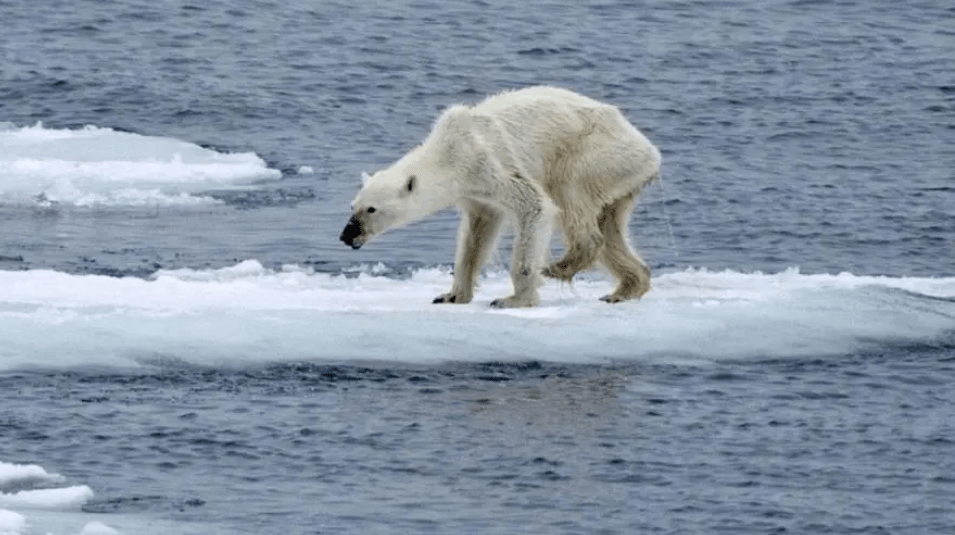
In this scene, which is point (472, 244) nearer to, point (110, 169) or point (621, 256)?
point (621, 256)

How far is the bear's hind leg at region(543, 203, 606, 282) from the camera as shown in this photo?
13.4 metres

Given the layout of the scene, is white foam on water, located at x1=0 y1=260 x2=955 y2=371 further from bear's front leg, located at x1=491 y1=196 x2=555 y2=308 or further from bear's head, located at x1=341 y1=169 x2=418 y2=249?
bear's head, located at x1=341 y1=169 x2=418 y2=249

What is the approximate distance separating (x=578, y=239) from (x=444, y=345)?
1139mm

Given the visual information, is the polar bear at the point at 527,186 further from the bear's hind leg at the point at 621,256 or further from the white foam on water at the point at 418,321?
the white foam on water at the point at 418,321

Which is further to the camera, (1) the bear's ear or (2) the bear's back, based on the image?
(2) the bear's back

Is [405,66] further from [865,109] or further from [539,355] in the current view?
[539,355]

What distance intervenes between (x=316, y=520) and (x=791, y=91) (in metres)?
16.5

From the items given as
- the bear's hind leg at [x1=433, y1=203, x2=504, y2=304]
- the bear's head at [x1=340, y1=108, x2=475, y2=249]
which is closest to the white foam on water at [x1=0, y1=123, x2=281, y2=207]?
the bear's hind leg at [x1=433, y1=203, x2=504, y2=304]

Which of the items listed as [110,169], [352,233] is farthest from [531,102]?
[110,169]

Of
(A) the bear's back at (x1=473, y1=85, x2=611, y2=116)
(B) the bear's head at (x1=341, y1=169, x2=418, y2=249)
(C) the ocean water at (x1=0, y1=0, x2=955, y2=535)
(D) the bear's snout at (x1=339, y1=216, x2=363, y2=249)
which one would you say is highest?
(A) the bear's back at (x1=473, y1=85, x2=611, y2=116)

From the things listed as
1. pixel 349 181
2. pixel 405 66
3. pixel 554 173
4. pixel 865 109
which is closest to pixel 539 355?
pixel 554 173

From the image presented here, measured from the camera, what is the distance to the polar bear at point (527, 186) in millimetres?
13094

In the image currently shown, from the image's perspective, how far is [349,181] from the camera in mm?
20781

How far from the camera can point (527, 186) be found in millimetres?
13125
